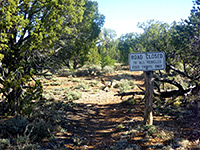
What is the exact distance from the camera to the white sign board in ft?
18.2

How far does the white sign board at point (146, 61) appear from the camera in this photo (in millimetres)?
5562

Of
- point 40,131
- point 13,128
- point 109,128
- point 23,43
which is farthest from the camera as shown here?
point 23,43

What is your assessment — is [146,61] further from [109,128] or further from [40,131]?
Answer: [40,131]

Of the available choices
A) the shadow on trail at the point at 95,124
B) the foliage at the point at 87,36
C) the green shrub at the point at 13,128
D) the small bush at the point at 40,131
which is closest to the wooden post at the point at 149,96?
the shadow on trail at the point at 95,124

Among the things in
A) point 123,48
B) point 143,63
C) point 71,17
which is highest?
point 123,48

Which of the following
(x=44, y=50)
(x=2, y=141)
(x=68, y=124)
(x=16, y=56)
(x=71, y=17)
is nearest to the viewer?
(x=2, y=141)

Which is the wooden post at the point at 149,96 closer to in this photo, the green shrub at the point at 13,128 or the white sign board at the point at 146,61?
the white sign board at the point at 146,61

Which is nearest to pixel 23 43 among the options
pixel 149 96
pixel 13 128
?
pixel 13 128

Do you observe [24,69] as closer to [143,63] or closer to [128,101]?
[143,63]

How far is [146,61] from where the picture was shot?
559cm

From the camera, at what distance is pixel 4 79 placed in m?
6.96

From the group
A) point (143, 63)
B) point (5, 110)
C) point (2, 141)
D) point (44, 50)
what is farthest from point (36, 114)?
point (143, 63)

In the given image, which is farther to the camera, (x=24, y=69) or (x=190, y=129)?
(x=24, y=69)

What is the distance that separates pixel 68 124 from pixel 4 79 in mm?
3142
